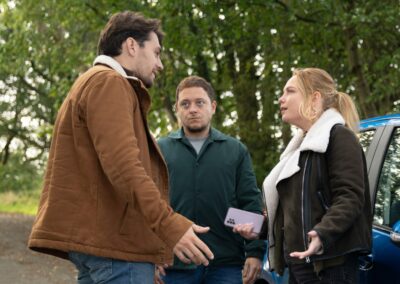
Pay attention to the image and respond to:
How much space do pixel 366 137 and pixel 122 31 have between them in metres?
1.64

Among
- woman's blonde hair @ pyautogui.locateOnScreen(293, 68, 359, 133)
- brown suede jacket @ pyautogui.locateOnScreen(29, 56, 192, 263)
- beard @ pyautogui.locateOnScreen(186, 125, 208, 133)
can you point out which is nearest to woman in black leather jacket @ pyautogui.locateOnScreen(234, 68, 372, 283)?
woman's blonde hair @ pyautogui.locateOnScreen(293, 68, 359, 133)

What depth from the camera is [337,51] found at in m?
14.2

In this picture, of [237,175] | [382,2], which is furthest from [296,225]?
[382,2]

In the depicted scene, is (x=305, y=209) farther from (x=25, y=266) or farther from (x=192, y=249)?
(x=25, y=266)

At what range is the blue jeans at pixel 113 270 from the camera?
127 inches

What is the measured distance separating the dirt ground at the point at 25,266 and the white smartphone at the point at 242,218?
6749 millimetres

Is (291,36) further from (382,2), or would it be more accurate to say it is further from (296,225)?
(296,225)

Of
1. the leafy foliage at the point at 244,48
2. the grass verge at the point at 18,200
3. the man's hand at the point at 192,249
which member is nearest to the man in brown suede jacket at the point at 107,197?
the man's hand at the point at 192,249

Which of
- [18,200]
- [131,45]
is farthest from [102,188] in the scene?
[18,200]

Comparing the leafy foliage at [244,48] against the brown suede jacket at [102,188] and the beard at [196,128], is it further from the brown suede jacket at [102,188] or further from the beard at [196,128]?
the brown suede jacket at [102,188]

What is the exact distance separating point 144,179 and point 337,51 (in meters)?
11.5

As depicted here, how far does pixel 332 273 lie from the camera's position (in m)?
3.56

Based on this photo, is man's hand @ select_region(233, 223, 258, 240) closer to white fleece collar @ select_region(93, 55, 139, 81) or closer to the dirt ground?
white fleece collar @ select_region(93, 55, 139, 81)

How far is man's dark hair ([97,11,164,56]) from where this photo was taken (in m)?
3.51
